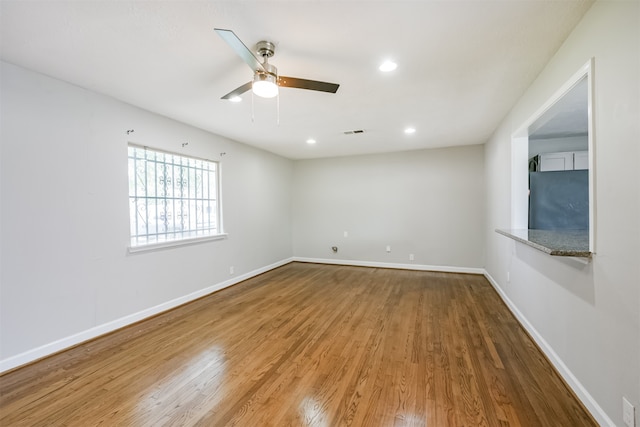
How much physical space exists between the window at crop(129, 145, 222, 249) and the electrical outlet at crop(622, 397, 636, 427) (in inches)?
162

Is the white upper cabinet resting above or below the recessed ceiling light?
below

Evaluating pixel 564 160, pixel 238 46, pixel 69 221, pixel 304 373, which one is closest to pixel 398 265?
pixel 564 160

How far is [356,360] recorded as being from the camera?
230 cm

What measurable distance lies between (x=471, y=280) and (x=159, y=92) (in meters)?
5.30

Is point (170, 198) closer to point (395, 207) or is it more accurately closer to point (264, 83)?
point (264, 83)

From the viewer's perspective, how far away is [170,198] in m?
3.64

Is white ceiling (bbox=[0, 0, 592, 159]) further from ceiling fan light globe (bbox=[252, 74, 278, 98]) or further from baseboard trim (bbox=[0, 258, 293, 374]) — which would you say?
baseboard trim (bbox=[0, 258, 293, 374])

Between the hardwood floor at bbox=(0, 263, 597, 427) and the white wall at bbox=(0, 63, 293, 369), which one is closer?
the hardwood floor at bbox=(0, 263, 597, 427)

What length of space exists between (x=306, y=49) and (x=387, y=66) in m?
0.70

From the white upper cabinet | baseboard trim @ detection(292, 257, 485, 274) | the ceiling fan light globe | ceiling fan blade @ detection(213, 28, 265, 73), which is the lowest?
baseboard trim @ detection(292, 257, 485, 274)

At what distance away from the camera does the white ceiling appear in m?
1.61

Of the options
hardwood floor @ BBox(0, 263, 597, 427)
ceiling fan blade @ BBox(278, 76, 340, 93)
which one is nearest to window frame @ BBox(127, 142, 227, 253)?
hardwood floor @ BBox(0, 263, 597, 427)

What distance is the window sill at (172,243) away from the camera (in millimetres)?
3132

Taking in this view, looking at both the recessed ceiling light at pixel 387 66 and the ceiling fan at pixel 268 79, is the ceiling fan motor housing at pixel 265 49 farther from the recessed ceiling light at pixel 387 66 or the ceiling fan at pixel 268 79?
the recessed ceiling light at pixel 387 66
